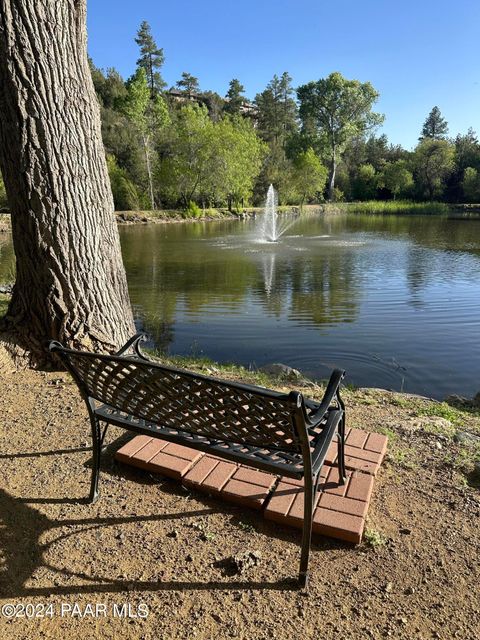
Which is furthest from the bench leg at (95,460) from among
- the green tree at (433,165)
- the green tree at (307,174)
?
the green tree at (433,165)

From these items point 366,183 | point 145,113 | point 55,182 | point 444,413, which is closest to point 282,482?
point 444,413

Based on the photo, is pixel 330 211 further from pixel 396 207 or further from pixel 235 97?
pixel 235 97

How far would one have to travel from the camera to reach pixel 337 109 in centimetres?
5525

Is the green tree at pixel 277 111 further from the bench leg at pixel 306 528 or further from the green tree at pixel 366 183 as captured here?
the bench leg at pixel 306 528

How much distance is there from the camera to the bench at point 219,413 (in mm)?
1661

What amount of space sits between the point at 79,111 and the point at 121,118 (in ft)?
137

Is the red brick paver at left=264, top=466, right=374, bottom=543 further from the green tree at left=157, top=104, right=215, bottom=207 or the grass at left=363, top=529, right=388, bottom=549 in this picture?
the green tree at left=157, top=104, right=215, bottom=207

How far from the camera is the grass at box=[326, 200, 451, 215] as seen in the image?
45.2m

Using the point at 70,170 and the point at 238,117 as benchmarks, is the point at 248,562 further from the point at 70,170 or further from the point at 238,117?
the point at 238,117

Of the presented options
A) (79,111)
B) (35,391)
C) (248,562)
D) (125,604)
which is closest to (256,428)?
(248,562)

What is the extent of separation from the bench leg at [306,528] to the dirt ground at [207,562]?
70 millimetres

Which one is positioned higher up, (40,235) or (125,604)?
(40,235)

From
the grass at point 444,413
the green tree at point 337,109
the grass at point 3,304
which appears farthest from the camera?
the green tree at point 337,109

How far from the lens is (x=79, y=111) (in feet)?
11.8
